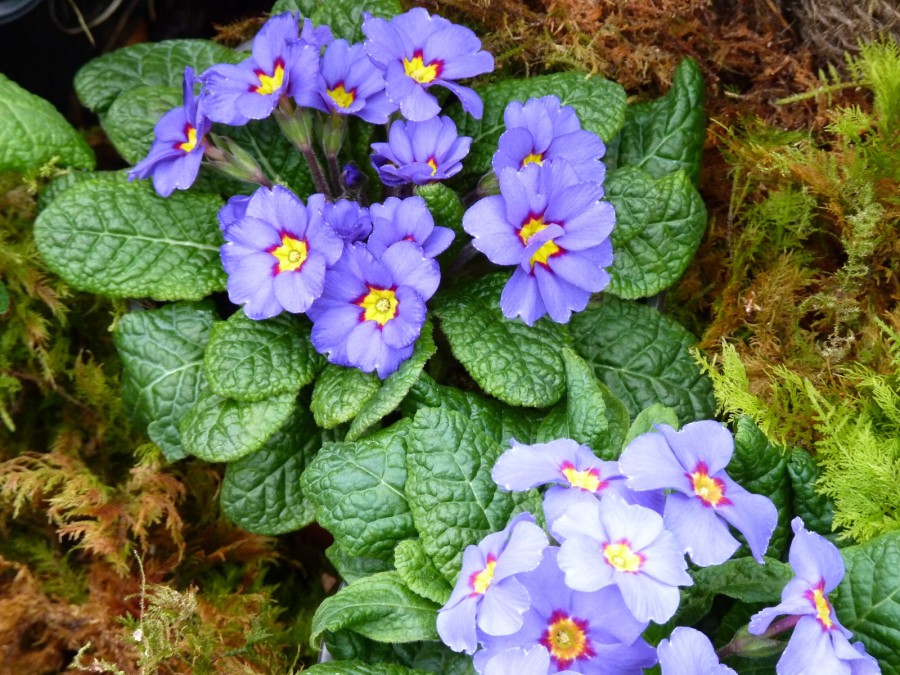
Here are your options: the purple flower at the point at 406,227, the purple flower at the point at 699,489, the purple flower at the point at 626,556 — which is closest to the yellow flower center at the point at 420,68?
the purple flower at the point at 406,227

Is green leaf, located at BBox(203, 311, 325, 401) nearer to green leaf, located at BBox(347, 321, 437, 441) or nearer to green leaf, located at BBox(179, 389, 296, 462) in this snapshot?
green leaf, located at BBox(179, 389, 296, 462)

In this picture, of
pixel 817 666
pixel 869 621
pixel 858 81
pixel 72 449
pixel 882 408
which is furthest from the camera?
pixel 72 449

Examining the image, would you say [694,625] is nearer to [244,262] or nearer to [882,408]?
[882,408]

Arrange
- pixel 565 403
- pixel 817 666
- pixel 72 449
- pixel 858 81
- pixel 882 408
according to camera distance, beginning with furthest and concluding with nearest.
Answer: pixel 72 449 < pixel 858 81 < pixel 565 403 < pixel 882 408 < pixel 817 666

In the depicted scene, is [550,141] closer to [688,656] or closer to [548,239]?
[548,239]

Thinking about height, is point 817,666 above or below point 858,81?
below

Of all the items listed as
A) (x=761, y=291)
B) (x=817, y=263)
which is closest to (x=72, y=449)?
(x=761, y=291)
